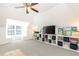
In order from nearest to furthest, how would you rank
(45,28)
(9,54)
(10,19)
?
(9,54) → (10,19) → (45,28)

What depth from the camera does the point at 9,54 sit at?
1.79m

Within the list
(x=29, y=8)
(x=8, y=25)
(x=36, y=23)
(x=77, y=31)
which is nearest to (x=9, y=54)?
(x=8, y=25)

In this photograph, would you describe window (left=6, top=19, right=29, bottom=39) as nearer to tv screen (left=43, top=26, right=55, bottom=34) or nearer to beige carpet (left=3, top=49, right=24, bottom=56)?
beige carpet (left=3, top=49, right=24, bottom=56)

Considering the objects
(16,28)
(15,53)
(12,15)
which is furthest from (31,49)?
(12,15)

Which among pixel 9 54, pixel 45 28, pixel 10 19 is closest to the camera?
pixel 9 54

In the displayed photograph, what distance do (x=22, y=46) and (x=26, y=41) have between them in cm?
11

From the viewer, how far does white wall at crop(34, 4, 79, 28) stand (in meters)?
1.96

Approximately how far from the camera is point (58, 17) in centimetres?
209

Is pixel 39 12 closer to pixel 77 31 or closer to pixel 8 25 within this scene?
pixel 8 25

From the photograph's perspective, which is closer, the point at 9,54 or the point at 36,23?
the point at 9,54

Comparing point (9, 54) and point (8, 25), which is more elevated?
point (8, 25)

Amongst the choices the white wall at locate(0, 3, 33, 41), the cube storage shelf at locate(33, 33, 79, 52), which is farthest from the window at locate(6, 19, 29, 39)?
the cube storage shelf at locate(33, 33, 79, 52)

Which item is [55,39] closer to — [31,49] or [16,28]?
[31,49]

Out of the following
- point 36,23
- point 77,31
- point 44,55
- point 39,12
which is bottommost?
→ point 44,55
